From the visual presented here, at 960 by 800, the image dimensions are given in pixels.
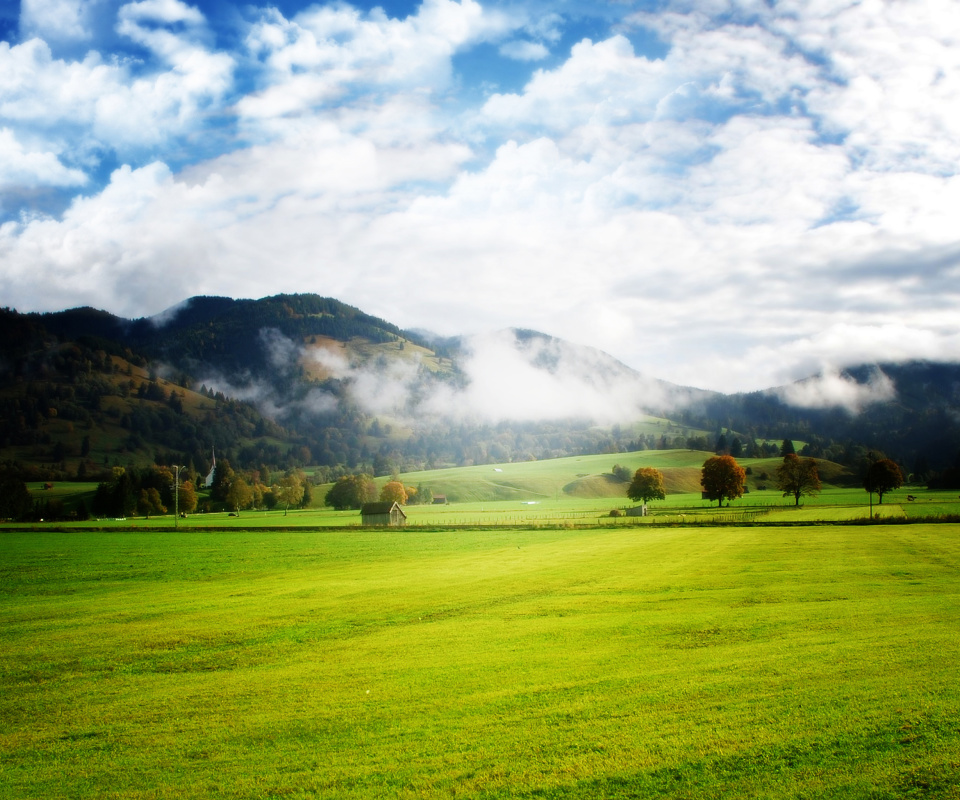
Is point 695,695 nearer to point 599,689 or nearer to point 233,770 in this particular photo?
point 599,689

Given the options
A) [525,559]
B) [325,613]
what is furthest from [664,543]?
[325,613]

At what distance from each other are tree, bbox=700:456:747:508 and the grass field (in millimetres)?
88190

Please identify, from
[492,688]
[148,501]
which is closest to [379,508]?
[148,501]

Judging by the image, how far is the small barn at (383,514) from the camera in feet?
292

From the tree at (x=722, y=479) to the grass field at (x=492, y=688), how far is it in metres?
88.2

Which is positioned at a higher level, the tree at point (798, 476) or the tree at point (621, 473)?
the tree at point (798, 476)

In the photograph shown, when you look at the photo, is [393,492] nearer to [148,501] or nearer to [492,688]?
[148,501]

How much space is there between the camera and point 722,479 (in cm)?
11694

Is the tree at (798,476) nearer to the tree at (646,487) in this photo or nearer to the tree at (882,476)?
the tree at (882,476)

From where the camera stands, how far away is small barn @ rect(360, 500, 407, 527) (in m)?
89.1

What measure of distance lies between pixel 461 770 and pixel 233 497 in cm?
14407

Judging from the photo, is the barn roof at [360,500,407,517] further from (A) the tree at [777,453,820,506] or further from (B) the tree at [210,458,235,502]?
(B) the tree at [210,458,235,502]

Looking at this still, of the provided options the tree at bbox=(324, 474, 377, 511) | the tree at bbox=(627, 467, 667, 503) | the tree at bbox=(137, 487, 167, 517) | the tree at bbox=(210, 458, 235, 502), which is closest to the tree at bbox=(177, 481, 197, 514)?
the tree at bbox=(137, 487, 167, 517)

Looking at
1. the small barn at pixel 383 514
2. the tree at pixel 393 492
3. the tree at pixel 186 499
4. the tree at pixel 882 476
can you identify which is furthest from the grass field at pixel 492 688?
the tree at pixel 186 499
